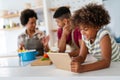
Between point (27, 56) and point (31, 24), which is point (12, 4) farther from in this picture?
point (27, 56)

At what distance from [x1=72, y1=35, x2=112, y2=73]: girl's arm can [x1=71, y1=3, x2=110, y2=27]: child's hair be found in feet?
0.41

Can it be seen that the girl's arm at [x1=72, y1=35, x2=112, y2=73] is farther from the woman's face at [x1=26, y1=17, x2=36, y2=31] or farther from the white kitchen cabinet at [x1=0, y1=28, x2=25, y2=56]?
the white kitchen cabinet at [x1=0, y1=28, x2=25, y2=56]

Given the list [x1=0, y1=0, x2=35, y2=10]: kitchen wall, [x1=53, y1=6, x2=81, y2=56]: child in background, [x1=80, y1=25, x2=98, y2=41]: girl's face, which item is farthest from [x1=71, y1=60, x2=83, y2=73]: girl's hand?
[x1=0, y1=0, x2=35, y2=10]: kitchen wall

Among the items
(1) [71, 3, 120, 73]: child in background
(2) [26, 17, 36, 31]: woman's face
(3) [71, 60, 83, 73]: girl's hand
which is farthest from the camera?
(2) [26, 17, 36, 31]: woman's face

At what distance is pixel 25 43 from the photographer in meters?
2.36

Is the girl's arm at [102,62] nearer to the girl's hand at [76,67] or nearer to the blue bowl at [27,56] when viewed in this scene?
the girl's hand at [76,67]

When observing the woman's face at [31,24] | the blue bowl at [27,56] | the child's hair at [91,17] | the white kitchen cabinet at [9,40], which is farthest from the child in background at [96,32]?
the white kitchen cabinet at [9,40]

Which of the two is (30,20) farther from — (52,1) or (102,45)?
(102,45)

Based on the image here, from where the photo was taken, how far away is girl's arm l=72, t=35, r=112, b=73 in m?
1.00

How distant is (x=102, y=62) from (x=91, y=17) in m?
0.31

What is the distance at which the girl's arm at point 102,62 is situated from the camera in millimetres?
1002

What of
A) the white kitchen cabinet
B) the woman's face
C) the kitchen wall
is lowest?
the white kitchen cabinet

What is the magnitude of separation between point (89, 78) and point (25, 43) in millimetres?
1574

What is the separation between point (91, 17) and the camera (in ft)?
4.06
